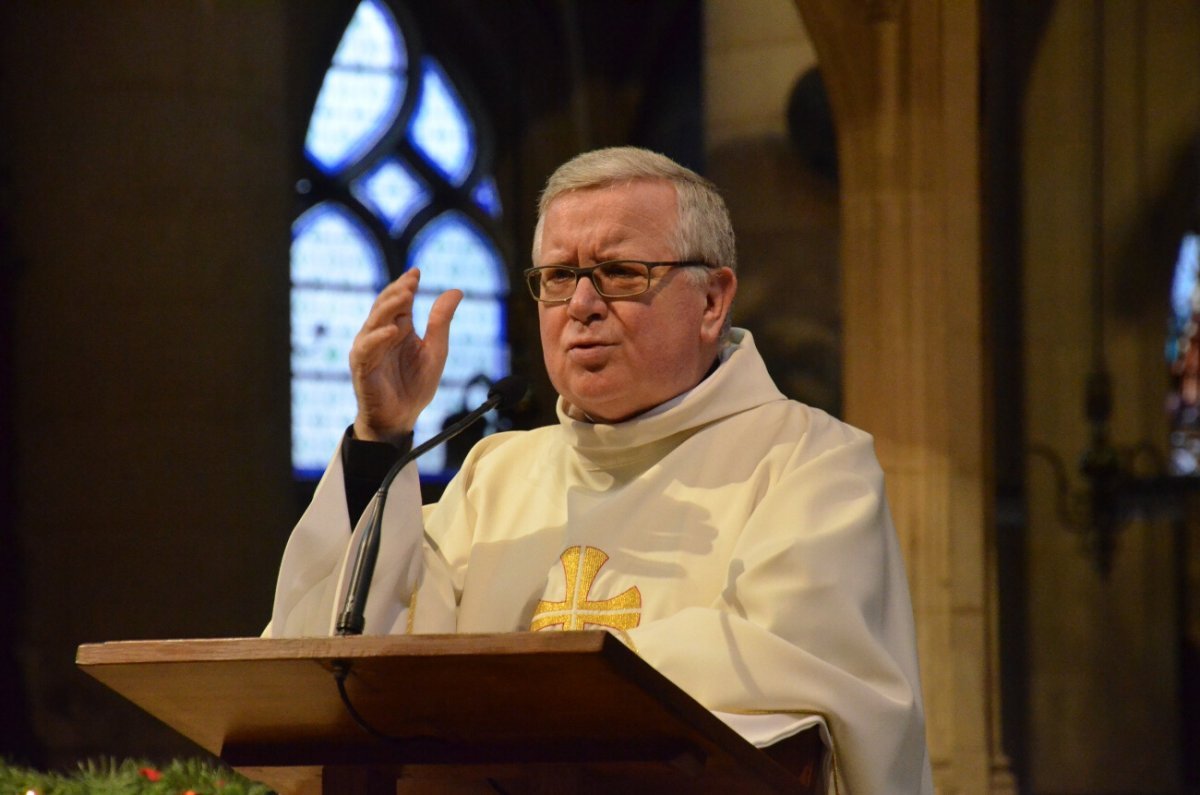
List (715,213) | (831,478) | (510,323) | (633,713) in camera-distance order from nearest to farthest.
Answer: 1. (633,713)
2. (831,478)
3. (715,213)
4. (510,323)

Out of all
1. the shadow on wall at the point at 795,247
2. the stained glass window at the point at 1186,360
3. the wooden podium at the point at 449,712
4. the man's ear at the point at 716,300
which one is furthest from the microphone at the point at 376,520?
the stained glass window at the point at 1186,360

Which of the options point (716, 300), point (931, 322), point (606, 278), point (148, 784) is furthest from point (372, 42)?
point (606, 278)

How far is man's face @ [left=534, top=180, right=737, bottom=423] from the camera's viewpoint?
3.38 m

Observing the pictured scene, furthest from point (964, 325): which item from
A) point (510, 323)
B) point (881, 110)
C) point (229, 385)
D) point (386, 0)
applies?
point (386, 0)

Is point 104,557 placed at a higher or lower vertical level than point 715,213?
lower

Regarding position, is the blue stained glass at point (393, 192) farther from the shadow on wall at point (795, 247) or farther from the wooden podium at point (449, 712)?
the wooden podium at point (449, 712)

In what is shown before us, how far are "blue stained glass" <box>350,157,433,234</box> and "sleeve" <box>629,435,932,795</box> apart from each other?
11.3 meters

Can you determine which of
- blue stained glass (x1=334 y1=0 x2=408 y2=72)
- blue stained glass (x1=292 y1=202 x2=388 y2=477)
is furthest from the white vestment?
blue stained glass (x1=334 y1=0 x2=408 y2=72)

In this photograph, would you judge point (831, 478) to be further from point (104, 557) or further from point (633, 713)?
point (104, 557)

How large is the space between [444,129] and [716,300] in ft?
37.6

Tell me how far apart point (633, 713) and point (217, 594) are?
7.07 meters

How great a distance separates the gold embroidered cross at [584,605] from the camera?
3.38 meters

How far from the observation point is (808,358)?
8.73 metres

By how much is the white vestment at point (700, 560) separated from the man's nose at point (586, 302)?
0.24 meters
